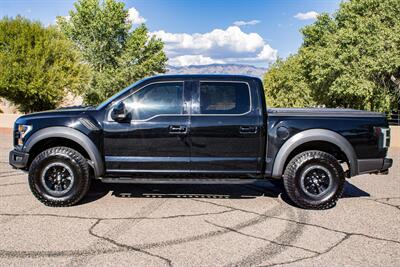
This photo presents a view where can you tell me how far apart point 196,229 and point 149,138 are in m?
1.54

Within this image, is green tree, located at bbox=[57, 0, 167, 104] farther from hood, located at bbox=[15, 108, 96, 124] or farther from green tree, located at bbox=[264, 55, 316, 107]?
hood, located at bbox=[15, 108, 96, 124]

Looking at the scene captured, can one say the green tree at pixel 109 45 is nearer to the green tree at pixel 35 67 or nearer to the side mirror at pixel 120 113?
the green tree at pixel 35 67

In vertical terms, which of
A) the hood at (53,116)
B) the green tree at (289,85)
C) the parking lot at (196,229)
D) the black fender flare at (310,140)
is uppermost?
the green tree at (289,85)

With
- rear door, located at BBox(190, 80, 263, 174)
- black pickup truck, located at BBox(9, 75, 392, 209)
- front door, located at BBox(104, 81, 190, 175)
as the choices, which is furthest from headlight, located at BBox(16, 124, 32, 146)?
rear door, located at BBox(190, 80, 263, 174)

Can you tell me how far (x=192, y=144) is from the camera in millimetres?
5484

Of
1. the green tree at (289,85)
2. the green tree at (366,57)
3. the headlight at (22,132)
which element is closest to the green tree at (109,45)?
the green tree at (289,85)

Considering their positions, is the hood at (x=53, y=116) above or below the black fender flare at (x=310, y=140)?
above

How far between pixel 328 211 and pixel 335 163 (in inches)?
27.5

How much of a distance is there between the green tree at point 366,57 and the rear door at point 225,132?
22857 mm

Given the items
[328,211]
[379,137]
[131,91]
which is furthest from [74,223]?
[379,137]

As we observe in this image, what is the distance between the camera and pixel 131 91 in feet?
18.3

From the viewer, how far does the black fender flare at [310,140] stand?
214 inches

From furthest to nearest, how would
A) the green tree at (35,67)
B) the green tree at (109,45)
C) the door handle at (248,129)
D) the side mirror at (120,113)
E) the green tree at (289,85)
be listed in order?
the green tree at (109,45) → the green tree at (289,85) → the green tree at (35,67) → the door handle at (248,129) → the side mirror at (120,113)

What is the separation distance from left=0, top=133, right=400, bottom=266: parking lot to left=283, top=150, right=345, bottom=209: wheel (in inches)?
6.8
